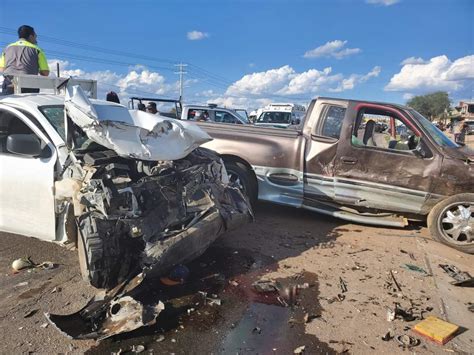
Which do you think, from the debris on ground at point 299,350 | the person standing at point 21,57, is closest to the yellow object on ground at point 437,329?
the debris on ground at point 299,350

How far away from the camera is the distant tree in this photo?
266 feet

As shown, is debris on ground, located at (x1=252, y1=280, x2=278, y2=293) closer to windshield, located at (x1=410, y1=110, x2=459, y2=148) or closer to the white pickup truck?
the white pickup truck

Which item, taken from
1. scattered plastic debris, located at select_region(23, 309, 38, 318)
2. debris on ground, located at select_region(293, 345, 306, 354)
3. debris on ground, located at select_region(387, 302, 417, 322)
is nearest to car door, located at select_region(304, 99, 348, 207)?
debris on ground, located at select_region(387, 302, 417, 322)

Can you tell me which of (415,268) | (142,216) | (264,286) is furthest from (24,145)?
(415,268)

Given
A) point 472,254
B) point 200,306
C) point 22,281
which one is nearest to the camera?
point 200,306

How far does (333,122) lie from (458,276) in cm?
270

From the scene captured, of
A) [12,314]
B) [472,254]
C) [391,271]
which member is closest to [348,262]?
[391,271]

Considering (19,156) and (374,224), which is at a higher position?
(19,156)

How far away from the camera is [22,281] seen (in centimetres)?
405

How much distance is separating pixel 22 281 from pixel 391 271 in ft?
13.2

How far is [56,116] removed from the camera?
14.6ft

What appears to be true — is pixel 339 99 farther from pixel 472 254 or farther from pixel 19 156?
pixel 19 156

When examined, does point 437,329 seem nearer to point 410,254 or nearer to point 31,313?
point 410,254

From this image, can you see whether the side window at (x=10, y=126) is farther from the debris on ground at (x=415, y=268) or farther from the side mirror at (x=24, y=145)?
the debris on ground at (x=415, y=268)
